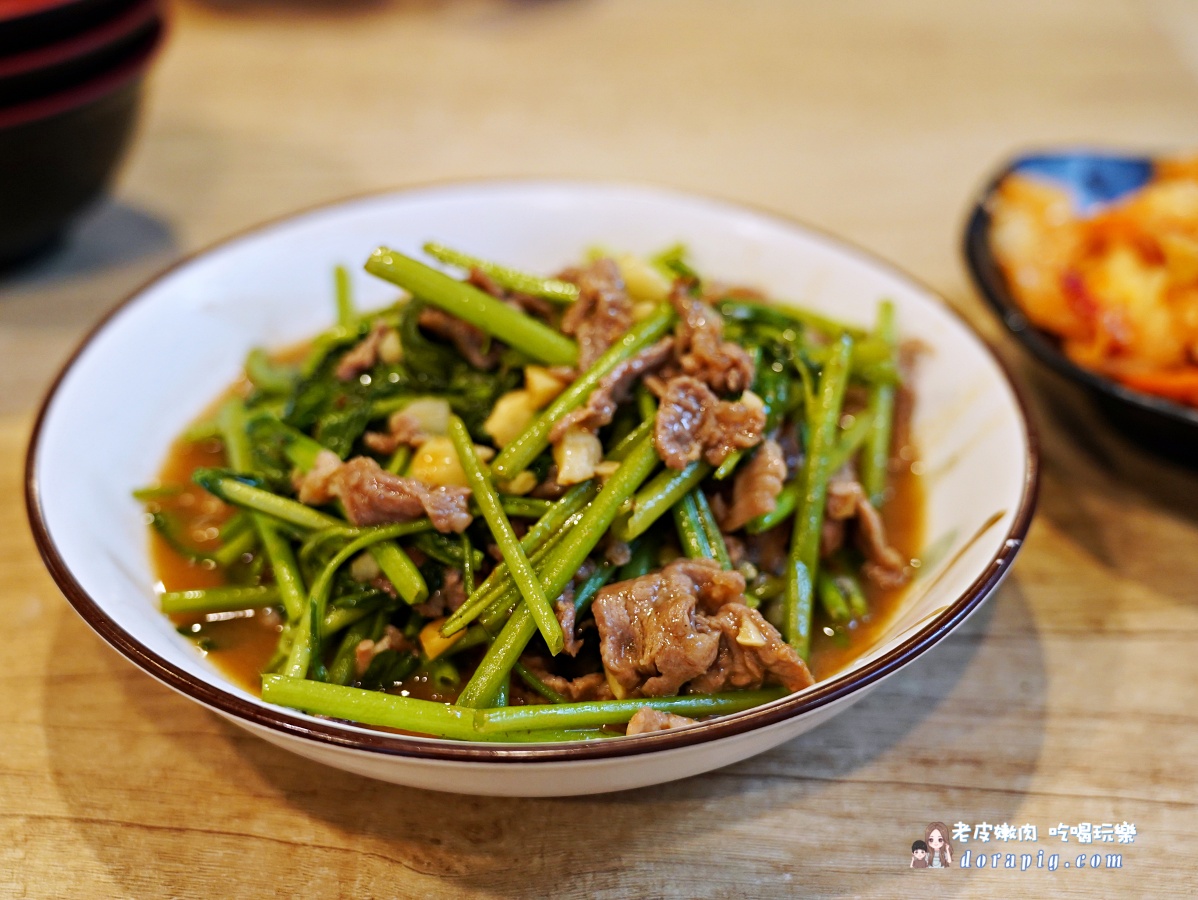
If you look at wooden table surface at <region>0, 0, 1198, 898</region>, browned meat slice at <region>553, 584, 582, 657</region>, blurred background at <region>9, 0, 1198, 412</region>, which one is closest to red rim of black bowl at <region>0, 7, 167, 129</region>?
blurred background at <region>9, 0, 1198, 412</region>

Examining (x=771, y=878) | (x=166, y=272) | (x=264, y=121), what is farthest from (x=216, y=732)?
(x=264, y=121)

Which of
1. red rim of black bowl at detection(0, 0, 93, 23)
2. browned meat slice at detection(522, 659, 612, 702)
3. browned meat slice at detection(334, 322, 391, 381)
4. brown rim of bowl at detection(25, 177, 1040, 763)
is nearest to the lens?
brown rim of bowl at detection(25, 177, 1040, 763)

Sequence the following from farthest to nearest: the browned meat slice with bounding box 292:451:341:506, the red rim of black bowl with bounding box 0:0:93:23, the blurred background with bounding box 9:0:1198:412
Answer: the blurred background with bounding box 9:0:1198:412 → the red rim of black bowl with bounding box 0:0:93:23 → the browned meat slice with bounding box 292:451:341:506

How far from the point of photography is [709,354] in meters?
2.07

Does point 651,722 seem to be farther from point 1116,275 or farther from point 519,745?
point 1116,275

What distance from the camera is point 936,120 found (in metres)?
4.70

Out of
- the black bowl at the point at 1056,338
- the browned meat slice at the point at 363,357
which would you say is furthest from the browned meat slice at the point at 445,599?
the black bowl at the point at 1056,338

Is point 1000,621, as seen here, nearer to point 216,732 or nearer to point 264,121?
point 216,732

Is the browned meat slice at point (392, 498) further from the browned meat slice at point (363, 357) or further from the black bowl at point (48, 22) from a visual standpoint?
the black bowl at point (48, 22)

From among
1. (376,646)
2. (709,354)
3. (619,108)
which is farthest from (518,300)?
(619,108)

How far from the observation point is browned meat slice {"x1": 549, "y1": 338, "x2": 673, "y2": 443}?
1980 mm

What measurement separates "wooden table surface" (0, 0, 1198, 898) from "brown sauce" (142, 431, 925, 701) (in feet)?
0.45

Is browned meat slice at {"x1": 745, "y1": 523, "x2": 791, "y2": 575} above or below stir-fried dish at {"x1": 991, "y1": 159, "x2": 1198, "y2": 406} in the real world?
below

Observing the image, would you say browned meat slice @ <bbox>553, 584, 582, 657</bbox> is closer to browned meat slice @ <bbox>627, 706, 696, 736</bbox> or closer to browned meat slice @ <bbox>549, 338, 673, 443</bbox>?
browned meat slice @ <bbox>627, 706, 696, 736</bbox>
